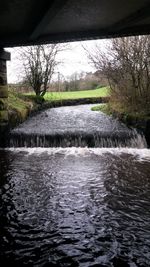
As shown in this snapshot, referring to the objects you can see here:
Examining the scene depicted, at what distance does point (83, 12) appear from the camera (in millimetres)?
6449

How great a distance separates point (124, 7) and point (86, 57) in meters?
8.95

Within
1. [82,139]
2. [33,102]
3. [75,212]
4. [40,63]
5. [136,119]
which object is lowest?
[75,212]

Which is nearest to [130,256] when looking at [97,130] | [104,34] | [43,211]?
[43,211]

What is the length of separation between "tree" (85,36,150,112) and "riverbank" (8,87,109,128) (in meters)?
2.61

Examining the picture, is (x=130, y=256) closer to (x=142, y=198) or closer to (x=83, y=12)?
(x=142, y=198)

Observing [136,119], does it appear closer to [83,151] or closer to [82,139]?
[82,139]

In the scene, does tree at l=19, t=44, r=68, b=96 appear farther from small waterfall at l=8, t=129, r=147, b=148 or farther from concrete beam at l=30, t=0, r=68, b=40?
concrete beam at l=30, t=0, r=68, b=40

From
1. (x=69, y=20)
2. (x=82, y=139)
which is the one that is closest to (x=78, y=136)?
(x=82, y=139)

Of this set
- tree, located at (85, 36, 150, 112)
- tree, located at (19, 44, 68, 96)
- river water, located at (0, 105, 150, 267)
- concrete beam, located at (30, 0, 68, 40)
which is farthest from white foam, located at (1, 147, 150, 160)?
tree, located at (19, 44, 68, 96)

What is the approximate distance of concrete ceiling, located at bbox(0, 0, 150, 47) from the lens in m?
5.84

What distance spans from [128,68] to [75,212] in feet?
30.8

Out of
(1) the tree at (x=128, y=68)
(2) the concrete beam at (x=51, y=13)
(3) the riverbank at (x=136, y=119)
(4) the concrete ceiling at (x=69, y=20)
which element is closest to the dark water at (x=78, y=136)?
(3) the riverbank at (x=136, y=119)

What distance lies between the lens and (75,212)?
202 inches

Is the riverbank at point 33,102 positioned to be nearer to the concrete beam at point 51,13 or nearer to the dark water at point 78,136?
the dark water at point 78,136
